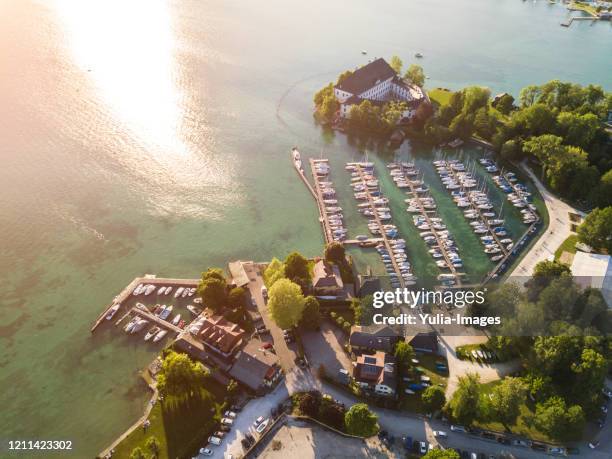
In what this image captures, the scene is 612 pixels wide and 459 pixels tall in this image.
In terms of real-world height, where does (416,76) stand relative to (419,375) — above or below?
above

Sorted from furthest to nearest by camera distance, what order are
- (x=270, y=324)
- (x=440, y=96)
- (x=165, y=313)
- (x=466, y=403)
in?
(x=440, y=96), (x=165, y=313), (x=270, y=324), (x=466, y=403)

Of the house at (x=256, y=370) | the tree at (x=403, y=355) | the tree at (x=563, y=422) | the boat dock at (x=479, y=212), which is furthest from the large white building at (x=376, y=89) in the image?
the tree at (x=563, y=422)

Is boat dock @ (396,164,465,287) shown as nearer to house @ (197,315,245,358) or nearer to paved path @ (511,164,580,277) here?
paved path @ (511,164,580,277)

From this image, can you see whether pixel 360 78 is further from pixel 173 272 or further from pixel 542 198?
pixel 173 272

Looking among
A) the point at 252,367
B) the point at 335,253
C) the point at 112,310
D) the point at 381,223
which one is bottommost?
the point at 112,310

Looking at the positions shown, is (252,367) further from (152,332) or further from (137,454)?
(152,332)

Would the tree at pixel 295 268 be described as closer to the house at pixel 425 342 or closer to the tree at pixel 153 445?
the house at pixel 425 342

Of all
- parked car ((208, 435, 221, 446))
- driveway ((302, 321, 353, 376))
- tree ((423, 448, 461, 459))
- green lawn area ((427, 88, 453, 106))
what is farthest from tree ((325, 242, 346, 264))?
green lawn area ((427, 88, 453, 106))

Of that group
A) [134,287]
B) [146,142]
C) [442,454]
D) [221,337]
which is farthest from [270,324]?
[146,142]
